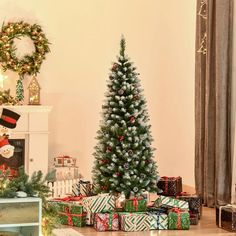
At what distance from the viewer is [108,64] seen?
29.2ft

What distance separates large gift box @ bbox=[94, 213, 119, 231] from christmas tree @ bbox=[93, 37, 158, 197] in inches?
15.0

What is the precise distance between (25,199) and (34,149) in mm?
4726

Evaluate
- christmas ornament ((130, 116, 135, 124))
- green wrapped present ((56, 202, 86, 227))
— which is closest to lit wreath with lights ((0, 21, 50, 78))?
christmas ornament ((130, 116, 135, 124))

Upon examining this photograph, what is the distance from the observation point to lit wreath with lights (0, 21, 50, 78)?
830cm

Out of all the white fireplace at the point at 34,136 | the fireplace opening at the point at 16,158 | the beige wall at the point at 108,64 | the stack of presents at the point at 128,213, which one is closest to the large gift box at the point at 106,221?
the stack of presents at the point at 128,213

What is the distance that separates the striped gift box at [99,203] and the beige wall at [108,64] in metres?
2.62

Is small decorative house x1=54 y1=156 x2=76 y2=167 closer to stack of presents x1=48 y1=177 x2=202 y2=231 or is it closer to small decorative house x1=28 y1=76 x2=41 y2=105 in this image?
small decorative house x1=28 y1=76 x2=41 y2=105

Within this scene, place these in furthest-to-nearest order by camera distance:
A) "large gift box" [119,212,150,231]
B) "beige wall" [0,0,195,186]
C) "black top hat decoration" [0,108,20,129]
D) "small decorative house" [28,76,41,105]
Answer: "beige wall" [0,0,195,186] < "small decorative house" [28,76,41,105] < "large gift box" [119,212,150,231] < "black top hat decoration" [0,108,20,129]

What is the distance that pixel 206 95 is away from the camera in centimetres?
754

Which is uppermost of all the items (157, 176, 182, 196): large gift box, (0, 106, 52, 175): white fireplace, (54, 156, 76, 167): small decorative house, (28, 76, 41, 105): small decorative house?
(28, 76, 41, 105): small decorative house

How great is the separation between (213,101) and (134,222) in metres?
2.29

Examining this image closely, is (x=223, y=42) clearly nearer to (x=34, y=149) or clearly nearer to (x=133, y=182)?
(x=133, y=182)

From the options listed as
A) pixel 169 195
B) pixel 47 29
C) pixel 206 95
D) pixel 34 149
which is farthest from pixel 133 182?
pixel 47 29

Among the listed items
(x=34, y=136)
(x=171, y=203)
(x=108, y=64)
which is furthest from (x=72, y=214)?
(x=108, y=64)
